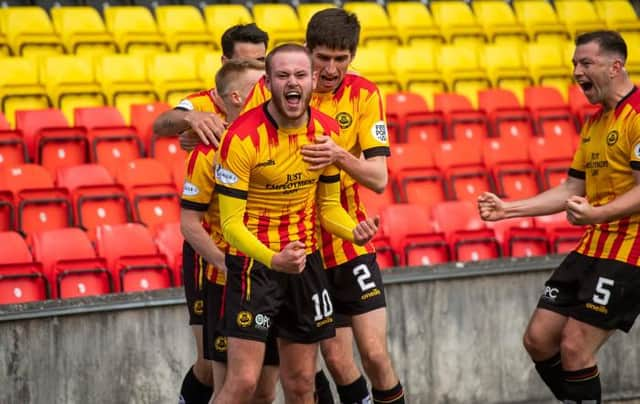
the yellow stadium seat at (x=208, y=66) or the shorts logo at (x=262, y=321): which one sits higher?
the yellow stadium seat at (x=208, y=66)

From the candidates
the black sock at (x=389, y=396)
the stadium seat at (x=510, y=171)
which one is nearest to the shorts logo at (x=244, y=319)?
the black sock at (x=389, y=396)

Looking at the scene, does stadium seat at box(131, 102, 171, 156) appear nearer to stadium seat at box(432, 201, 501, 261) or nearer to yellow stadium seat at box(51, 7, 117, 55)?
yellow stadium seat at box(51, 7, 117, 55)

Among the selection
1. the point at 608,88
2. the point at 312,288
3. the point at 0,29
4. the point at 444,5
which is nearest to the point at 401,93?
the point at 444,5

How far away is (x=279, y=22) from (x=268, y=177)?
8.69 metres

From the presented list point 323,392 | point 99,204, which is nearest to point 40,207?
point 99,204

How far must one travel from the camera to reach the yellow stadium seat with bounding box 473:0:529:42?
1595 cm

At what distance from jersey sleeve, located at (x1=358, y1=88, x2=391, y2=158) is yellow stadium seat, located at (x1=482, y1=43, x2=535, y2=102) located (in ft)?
25.4

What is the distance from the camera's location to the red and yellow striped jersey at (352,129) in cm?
721

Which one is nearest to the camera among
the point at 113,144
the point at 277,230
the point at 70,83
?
the point at 277,230

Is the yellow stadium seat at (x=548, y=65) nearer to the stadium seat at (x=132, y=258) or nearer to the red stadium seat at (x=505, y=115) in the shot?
the red stadium seat at (x=505, y=115)

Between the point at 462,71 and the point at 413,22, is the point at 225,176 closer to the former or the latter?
the point at 462,71

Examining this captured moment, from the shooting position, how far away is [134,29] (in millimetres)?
14297

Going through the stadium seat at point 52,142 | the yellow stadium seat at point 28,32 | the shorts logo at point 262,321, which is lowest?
the shorts logo at point 262,321

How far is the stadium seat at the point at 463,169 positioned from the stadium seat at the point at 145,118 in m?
2.74
